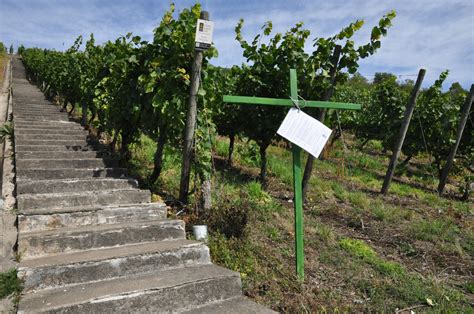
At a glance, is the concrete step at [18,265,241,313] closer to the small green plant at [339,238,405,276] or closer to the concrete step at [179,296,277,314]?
the concrete step at [179,296,277,314]

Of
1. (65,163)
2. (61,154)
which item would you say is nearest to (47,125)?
(61,154)

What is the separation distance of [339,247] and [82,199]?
335 cm

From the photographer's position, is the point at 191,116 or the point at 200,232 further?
the point at 191,116

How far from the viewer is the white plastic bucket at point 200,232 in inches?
152

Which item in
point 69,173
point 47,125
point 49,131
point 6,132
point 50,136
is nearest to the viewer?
point 69,173

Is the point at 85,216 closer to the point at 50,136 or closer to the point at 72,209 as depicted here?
the point at 72,209

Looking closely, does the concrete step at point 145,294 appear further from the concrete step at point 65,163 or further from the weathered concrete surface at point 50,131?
the weathered concrete surface at point 50,131

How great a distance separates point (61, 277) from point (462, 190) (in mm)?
10272

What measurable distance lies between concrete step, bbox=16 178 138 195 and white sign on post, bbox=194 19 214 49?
2.14 meters

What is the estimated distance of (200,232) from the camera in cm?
388

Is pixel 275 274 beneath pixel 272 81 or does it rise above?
beneath

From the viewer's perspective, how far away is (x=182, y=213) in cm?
448

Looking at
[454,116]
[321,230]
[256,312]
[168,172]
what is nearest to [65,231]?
[256,312]

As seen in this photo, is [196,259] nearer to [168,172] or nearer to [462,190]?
[168,172]
